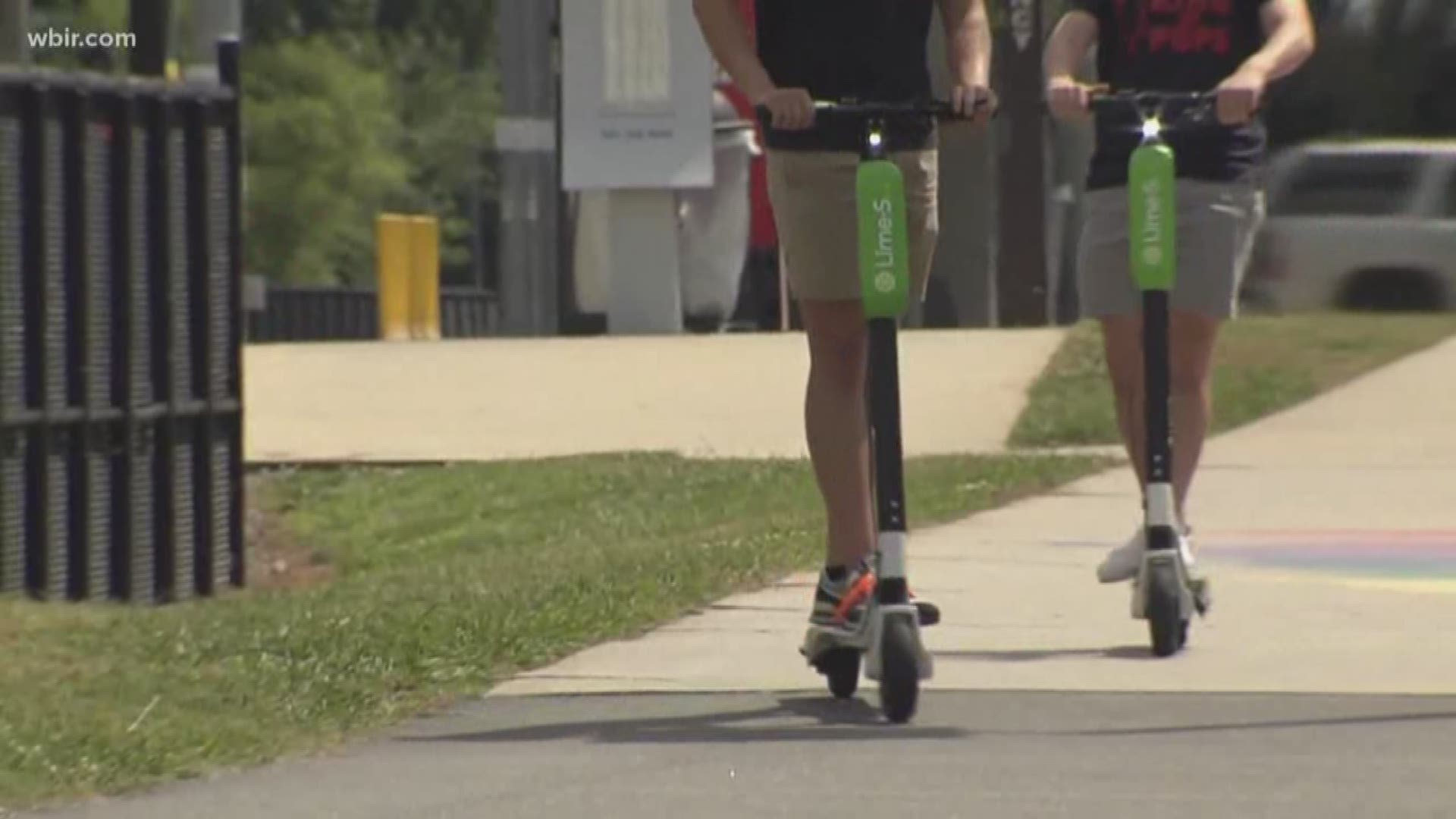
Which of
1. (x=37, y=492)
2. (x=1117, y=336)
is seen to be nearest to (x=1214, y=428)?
(x=37, y=492)

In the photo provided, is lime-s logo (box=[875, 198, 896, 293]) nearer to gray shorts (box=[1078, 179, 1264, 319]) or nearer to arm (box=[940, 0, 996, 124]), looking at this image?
arm (box=[940, 0, 996, 124])

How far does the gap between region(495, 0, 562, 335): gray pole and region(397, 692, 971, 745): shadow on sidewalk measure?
747 inches

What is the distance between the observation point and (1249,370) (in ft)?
50.9

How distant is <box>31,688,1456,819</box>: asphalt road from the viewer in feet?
19.8

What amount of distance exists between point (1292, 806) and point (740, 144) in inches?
701

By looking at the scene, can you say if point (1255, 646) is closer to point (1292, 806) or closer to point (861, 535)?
point (861, 535)

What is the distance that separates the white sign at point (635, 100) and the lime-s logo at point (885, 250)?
14.4m

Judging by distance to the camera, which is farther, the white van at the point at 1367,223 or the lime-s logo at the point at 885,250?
the white van at the point at 1367,223

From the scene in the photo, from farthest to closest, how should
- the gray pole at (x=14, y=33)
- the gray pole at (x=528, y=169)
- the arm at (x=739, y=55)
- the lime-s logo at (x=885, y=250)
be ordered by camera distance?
the gray pole at (x=528, y=169), the gray pole at (x=14, y=33), the arm at (x=739, y=55), the lime-s logo at (x=885, y=250)

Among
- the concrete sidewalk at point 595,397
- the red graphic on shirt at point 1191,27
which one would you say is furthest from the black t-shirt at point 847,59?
the concrete sidewalk at point 595,397

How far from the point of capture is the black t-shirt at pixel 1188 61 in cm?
801

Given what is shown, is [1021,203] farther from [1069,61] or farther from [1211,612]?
[1069,61]

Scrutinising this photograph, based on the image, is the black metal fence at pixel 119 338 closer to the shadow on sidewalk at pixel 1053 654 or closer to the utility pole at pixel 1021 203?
the shadow on sidewalk at pixel 1053 654

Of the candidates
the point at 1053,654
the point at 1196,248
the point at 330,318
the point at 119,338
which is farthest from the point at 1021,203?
the point at 1053,654
